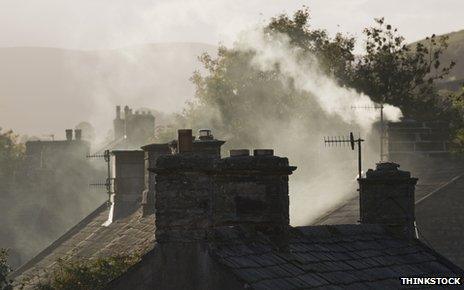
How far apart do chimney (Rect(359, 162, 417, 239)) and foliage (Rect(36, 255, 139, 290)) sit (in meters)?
6.74

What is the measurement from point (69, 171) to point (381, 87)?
30234 millimetres

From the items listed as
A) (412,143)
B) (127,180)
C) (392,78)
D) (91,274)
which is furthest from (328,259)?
(392,78)

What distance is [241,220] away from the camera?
2050 cm

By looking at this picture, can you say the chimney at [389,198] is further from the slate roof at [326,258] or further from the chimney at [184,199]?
the chimney at [184,199]

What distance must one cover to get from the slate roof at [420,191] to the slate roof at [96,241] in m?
5.67

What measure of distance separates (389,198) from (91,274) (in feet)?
28.0

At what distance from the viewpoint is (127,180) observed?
42281mm

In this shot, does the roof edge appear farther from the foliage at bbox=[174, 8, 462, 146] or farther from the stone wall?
the foliage at bbox=[174, 8, 462, 146]

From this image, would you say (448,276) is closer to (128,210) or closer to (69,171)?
(128,210)

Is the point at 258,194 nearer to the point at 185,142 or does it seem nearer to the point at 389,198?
the point at 185,142

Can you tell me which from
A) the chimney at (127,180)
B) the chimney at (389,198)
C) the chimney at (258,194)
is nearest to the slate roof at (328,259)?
the chimney at (258,194)

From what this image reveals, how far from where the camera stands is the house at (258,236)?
59.5ft

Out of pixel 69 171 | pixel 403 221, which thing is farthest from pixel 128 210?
pixel 69 171

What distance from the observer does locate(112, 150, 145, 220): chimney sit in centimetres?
4191
